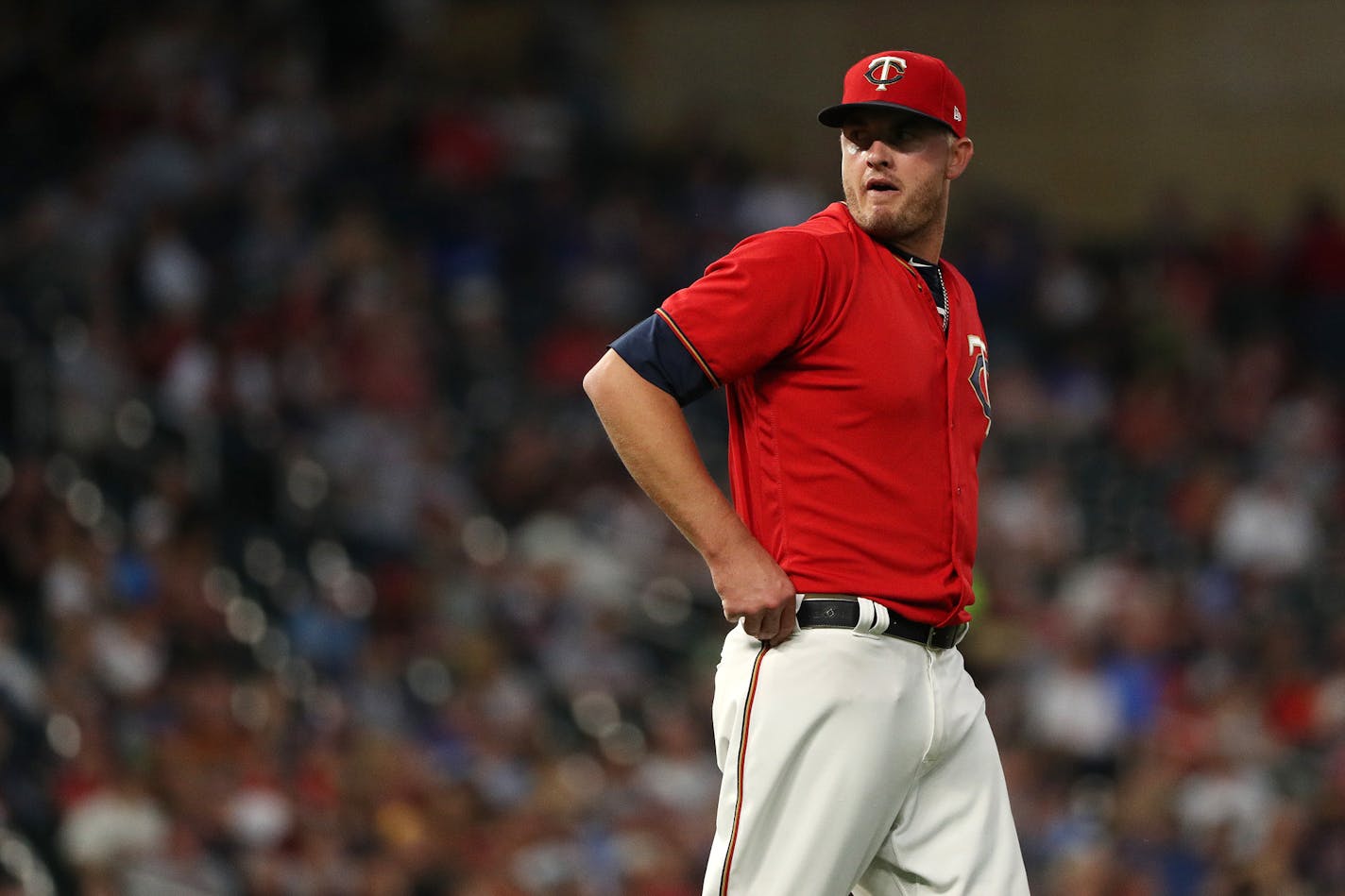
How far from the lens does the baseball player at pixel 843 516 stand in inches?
126

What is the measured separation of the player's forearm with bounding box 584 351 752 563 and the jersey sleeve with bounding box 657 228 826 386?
0.11 metres

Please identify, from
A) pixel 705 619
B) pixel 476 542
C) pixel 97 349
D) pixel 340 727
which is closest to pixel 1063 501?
pixel 705 619

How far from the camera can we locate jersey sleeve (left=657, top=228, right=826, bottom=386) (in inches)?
126

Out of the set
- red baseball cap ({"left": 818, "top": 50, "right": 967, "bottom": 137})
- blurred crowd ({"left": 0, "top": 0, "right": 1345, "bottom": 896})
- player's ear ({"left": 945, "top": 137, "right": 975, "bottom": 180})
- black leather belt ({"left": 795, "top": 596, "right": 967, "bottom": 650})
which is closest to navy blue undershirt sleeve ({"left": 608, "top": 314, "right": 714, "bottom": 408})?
black leather belt ({"left": 795, "top": 596, "right": 967, "bottom": 650})

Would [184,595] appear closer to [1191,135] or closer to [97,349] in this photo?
[97,349]

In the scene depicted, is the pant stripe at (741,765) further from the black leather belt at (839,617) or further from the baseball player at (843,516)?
the black leather belt at (839,617)

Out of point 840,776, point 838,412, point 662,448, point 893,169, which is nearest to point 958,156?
point 893,169

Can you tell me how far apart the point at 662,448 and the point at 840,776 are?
63cm

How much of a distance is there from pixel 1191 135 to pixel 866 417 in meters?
12.0

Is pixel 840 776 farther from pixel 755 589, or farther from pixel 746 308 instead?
pixel 746 308

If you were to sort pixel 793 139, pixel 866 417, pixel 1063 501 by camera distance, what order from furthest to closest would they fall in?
pixel 793 139
pixel 1063 501
pixel 866 417

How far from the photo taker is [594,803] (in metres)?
8.28

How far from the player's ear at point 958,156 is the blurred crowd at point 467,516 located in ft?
15.2

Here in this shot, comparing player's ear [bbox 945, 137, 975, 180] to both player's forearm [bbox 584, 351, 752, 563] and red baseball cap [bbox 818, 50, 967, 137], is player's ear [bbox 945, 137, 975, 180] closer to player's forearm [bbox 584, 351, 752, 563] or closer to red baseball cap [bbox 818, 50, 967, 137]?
red baseball cap [bbox 818, 50, 967, 137]
